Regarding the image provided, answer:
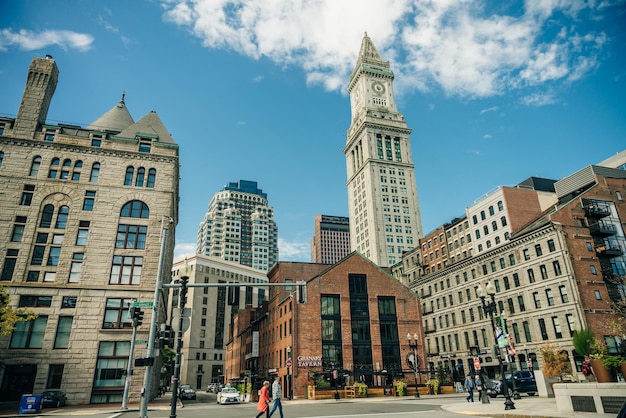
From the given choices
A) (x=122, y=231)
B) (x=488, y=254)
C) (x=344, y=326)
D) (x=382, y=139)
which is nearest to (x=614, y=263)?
(x=488, y=254)

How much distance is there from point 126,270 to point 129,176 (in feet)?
33.9

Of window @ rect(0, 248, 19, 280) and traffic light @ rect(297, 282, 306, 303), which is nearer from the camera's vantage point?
traffic light @ rect(297, 282, 306, 303)

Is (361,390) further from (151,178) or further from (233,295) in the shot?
(151,178)

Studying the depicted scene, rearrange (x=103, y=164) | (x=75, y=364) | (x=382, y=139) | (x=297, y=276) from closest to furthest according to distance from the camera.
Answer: (x=75, y=364)
(x=103, y=164)
(x=297, y=276)
(x=382, y=139)

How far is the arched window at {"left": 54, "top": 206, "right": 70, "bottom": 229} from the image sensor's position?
38328 millimetres

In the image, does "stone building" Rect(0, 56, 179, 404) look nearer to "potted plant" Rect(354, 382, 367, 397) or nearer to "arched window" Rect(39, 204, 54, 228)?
"arched window" Rect(39, 204, 54, 228)

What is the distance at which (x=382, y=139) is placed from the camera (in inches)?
5453

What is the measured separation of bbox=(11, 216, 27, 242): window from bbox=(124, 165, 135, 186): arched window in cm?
963

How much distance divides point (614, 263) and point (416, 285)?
33950 mm

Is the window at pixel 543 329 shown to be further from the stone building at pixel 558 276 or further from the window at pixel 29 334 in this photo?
the window at pixel 29 334

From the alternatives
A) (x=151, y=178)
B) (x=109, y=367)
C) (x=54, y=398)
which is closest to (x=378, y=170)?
(x=151, y=178)

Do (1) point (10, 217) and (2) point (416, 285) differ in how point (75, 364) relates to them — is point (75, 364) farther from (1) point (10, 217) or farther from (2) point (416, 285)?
(2) point (416, 285)

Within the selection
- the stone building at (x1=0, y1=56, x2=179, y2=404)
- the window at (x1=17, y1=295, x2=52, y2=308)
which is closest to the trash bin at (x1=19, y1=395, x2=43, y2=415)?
the stone building at (x1=0, y1=56, x2=179, y2=404)

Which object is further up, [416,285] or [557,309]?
[416,285]
